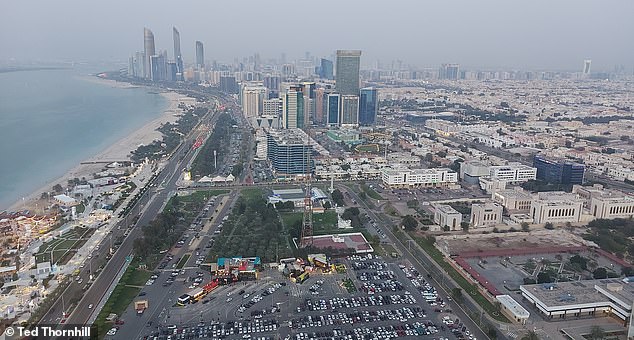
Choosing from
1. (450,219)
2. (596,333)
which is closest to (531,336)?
(596,333)

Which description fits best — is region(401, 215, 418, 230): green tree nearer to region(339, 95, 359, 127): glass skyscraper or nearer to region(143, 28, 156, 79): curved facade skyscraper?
region(339, 95, 359, 127): glass skyscraper

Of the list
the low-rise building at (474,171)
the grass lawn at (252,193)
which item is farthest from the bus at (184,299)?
the low-rise building at (474,171)

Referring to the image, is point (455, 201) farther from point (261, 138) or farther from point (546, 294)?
point (261, 138)

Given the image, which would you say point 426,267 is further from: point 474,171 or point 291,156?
point 291,156

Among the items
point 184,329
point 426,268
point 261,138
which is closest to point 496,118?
point 261,138

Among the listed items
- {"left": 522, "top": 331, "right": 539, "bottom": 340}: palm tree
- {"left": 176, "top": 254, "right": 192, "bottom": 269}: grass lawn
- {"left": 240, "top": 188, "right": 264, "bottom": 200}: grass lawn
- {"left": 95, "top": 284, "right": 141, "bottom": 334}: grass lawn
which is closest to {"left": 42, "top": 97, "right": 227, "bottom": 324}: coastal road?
{"left": 95, "top": 284, "right": 141, "bottom": 334}: grass lawn

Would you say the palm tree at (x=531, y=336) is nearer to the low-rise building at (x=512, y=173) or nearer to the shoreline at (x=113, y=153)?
the low-rise building at (x=512, y=173)
